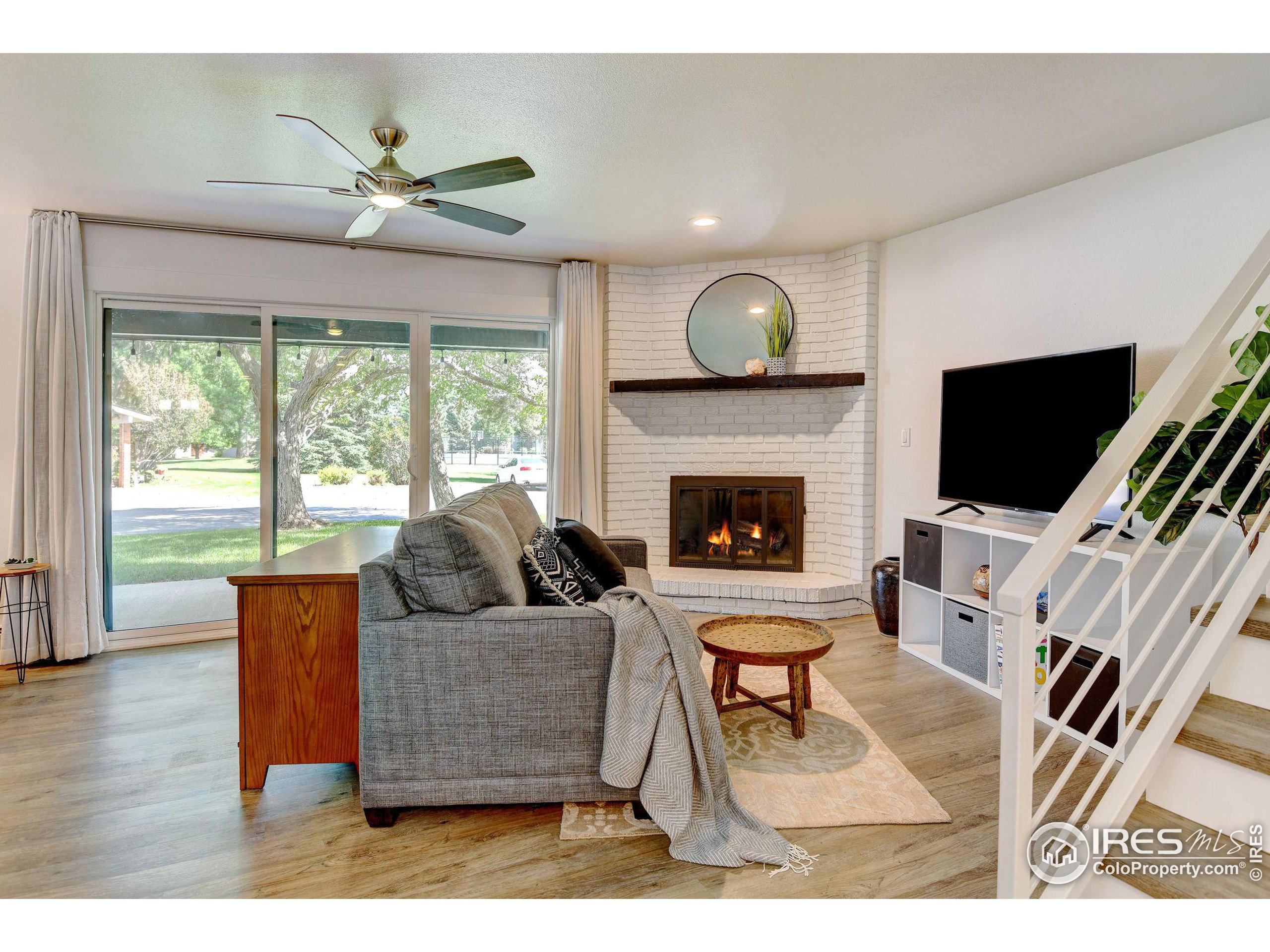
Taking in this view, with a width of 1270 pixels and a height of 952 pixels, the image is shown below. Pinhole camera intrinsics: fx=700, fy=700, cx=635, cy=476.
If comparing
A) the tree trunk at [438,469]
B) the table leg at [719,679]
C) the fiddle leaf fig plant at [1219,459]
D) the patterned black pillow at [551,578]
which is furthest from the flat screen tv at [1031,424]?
the tree trunk at [438,469]

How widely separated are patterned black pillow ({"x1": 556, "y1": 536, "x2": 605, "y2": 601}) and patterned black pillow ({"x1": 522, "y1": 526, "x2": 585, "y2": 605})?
0.13 ft

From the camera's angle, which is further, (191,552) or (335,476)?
(335,476)

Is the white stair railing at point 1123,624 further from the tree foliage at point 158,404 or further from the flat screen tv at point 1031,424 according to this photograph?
the tree foliage at point 158,404

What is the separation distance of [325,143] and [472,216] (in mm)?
790

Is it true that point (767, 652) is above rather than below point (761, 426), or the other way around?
below

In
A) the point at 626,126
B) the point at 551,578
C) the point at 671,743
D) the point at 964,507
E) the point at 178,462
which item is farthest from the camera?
the point at 178,462

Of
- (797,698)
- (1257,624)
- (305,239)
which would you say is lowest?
(797,698)

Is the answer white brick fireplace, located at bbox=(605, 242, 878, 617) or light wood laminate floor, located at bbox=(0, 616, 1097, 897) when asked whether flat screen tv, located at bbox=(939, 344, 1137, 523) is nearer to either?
white brick fireplace, located at bbox=(605, 242, 878, 617)

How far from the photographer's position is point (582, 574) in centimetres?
271

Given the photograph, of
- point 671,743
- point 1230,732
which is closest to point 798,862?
point 671,743

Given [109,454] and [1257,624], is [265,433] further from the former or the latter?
[1257,624]

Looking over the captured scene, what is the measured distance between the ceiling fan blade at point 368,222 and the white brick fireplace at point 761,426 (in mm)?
2036
